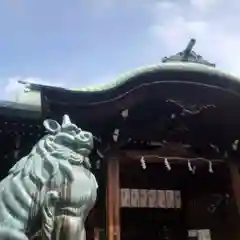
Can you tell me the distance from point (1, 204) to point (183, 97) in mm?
3251

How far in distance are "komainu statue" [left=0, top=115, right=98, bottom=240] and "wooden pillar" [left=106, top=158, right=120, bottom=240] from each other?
1.58 meters

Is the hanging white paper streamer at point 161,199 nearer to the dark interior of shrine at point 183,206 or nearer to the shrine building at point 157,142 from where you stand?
the shrine building at point 157,142

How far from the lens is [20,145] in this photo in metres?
6.38

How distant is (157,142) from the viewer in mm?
7031

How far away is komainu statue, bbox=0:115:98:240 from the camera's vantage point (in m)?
4.18

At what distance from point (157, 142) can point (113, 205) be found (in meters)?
1.31

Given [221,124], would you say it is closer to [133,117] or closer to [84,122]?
[133,117]

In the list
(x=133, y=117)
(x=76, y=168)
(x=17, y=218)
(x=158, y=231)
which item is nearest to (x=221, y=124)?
(x=133, y=117)

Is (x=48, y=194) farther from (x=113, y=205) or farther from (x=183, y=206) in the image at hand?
(x=183, y=206)

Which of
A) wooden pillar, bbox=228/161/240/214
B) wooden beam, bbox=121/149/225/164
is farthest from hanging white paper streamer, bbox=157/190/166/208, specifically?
wooden pillar, bbox=228/161/240/214

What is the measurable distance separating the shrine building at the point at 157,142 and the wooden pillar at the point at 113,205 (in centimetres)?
1

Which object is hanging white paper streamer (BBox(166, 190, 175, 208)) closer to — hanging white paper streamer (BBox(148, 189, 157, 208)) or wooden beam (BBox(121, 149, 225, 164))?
hanging white paper streamer (BBox(148, 189, 157, 208))

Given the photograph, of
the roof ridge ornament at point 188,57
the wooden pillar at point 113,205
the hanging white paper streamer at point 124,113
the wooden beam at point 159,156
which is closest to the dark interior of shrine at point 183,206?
the wooden beam at point 159,156

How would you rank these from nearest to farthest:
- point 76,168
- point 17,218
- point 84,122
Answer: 1. point 17,218
2. point 76,168
3. point 84,122
